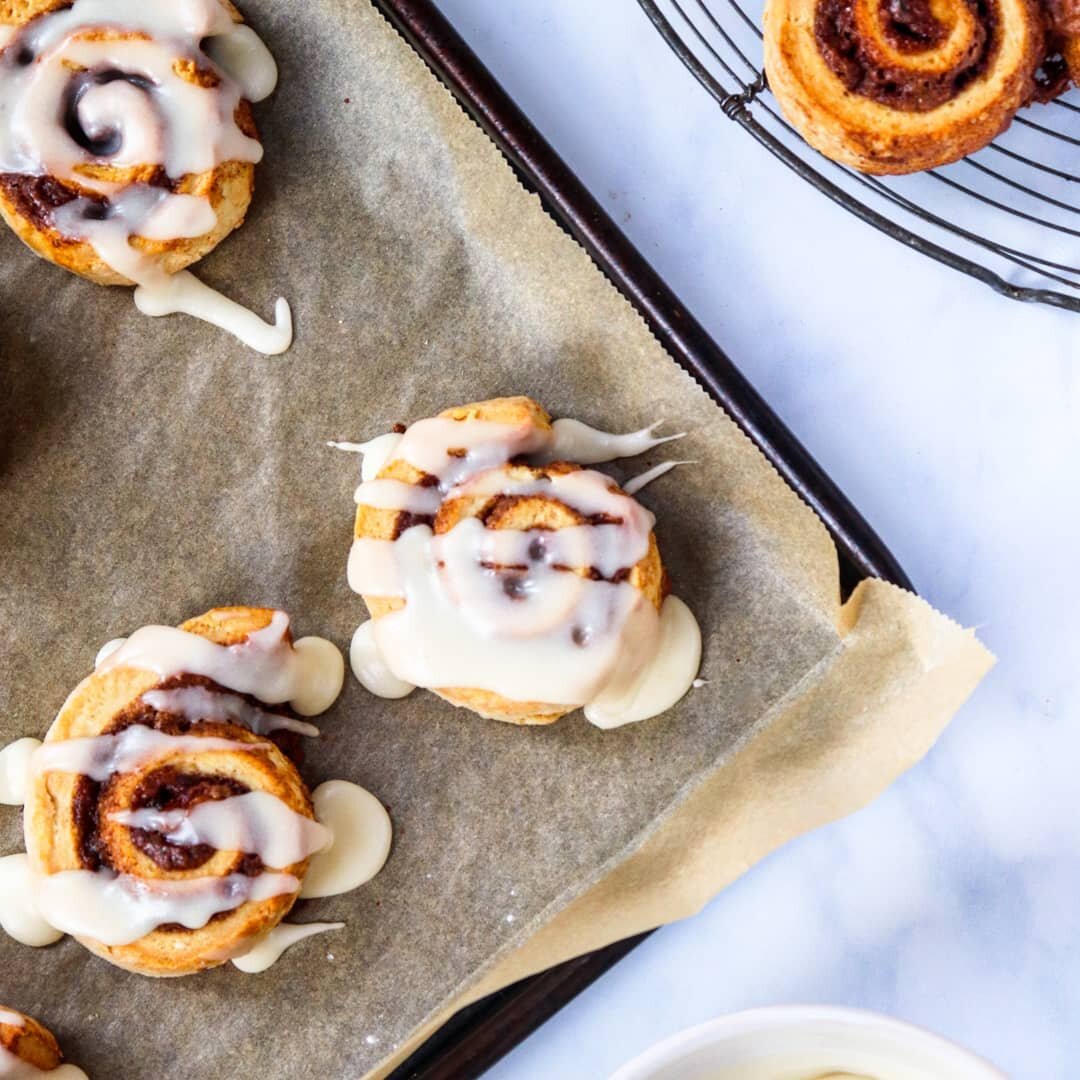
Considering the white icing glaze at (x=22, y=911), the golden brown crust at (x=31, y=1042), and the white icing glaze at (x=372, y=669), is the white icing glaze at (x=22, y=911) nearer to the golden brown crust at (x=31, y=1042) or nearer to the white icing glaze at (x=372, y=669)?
the golden brown crust at (x=31, y=1042)

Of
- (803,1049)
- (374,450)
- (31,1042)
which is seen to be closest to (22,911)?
(31,1042)

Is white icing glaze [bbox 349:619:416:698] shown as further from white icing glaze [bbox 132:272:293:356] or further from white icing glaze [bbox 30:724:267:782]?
white icing glaze [bbox 132:272:293:356]

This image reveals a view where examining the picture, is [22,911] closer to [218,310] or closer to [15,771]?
[15,771]

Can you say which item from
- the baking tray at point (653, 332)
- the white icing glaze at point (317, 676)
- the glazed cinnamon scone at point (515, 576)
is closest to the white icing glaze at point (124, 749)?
the white icing glaze at point (317, 676)

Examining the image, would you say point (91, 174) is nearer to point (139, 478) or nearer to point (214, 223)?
point (214, 223)

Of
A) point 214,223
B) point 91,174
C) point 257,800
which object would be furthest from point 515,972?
point 91,174

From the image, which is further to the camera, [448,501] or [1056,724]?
[1056,724]

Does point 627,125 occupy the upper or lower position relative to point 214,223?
upper
